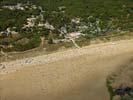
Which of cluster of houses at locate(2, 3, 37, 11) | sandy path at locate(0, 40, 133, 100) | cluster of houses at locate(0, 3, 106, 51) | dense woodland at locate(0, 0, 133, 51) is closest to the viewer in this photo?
sandy path at locate(0, 40, 133, 100)

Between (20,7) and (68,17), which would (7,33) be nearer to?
(20,7)

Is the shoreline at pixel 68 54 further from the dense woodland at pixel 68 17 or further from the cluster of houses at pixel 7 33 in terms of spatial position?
the cluster of houses at pixel 7 33

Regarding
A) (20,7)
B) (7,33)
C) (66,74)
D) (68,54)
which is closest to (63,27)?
(7,33)

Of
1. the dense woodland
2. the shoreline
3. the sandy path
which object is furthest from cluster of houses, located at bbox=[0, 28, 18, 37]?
the sandy path

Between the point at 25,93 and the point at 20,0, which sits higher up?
the point at 20,0

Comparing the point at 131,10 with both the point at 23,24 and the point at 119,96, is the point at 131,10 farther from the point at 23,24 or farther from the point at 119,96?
the point at 119,96

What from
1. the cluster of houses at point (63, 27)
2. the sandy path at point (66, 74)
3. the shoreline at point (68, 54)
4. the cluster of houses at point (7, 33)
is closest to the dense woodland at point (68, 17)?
the cluster of houses at point (63, 27)

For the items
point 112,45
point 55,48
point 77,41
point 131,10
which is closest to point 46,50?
point 55,48

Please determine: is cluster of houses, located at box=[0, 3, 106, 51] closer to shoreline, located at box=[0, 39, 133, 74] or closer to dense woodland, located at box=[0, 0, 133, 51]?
dense woodland, located at box=[0, 0, 133, 51]
